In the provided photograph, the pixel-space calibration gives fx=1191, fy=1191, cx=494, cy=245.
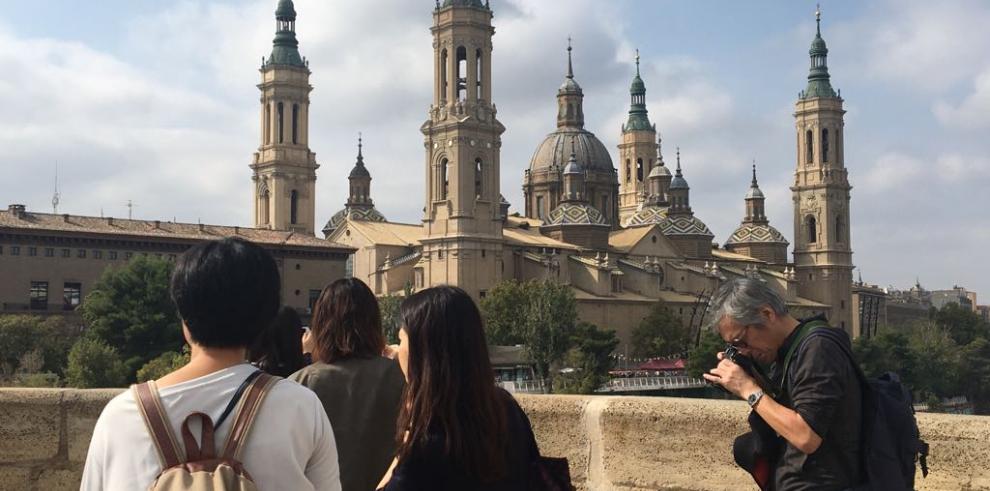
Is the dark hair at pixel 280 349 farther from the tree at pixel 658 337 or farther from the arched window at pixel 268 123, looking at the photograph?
the arched window at pixel 268 123

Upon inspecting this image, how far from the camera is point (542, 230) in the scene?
8100cm

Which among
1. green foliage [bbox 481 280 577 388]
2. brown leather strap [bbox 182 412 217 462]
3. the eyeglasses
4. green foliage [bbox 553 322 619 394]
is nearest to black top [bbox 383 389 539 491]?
brown leather strap [bbox 182 412 217 462]

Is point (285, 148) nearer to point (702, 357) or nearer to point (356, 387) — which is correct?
point (702, 357)

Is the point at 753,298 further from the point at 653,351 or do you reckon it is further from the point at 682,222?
the point at 682,222

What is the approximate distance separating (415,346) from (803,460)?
1.31 m

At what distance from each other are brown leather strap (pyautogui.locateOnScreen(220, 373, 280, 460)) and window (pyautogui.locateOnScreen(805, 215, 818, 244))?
94374mm

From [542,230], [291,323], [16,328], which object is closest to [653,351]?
[542,230]

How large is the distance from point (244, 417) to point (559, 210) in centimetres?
7829

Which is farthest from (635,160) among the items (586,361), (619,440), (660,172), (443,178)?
(619,440)

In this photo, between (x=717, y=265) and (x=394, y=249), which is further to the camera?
(x=717, y=265)

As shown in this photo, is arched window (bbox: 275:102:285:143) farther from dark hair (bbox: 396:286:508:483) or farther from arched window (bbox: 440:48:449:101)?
dark hair (bbox: 396:286:508:483)

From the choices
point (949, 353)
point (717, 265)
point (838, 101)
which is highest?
point (838, 101)

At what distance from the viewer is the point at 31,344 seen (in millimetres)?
47344

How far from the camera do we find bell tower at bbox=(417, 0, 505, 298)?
66.3 m
